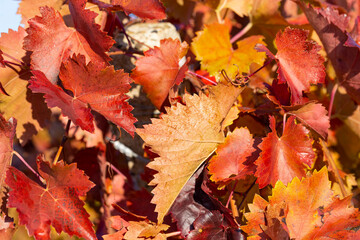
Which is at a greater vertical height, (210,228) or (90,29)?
(90,29)

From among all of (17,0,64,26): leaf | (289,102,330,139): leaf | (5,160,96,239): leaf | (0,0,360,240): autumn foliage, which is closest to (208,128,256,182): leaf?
(0,0,360,240): autumn foliage

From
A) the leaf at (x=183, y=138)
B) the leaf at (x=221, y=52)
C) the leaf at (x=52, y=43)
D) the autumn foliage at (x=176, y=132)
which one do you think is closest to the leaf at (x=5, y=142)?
the autumn foliage at (x=176, y=132)

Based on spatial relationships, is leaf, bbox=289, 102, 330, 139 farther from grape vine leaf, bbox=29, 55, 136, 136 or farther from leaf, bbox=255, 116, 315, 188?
grape vine leaf, bbox=29, 55, 136, 136

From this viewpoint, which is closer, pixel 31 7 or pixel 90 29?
pixel 90 29

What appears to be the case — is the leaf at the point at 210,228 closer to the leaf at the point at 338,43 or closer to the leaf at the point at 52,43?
the leaf at the point at 52,43

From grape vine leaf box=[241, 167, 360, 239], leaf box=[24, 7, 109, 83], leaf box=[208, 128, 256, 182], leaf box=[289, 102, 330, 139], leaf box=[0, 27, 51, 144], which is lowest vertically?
grape vine leaf box=[241, 167, 360, 239]

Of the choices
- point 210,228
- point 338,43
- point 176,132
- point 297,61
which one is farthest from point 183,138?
point 338,43

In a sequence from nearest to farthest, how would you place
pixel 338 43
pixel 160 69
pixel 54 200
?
1. pixel 54 200
2. pixel 160 69
3. pixel 338 43

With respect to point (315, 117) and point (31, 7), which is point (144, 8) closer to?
point (31, 7)
